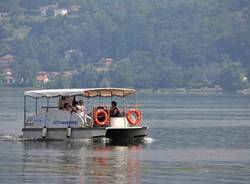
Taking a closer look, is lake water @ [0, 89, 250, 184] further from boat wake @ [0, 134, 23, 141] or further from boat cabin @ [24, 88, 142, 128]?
boat cabin @ [24, 88, 142, 128]

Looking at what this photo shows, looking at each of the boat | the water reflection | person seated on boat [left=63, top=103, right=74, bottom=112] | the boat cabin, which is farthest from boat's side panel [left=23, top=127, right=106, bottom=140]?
person seated on boat [left=63, top=103, right=74, bottom=112]

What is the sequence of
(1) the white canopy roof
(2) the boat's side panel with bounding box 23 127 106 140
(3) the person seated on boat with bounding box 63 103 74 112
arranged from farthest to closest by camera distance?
(1) the white canopy roof
(3) the person seated on boat with bounding box 63 103 74 112
(2) the boat's side panel with bounding box 23 127 106 140

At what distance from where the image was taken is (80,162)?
157 feet

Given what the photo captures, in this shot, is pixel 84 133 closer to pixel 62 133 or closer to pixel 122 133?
pixel 62 133

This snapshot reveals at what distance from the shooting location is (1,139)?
Result: 205ft

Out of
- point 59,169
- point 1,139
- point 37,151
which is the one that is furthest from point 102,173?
point 1,139

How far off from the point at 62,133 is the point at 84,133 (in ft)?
4.29

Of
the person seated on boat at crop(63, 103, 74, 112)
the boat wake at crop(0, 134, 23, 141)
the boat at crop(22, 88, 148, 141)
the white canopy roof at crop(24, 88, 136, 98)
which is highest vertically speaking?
the white canopy roof at crop(24, 88, 136, 98)

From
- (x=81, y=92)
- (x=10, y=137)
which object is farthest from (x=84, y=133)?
(x=10, y=137)

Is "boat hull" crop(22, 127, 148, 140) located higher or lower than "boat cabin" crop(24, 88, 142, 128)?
lower

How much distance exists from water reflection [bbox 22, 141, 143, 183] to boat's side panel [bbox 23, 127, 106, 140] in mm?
578

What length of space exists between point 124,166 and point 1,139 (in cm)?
1761

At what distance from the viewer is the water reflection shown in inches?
1645

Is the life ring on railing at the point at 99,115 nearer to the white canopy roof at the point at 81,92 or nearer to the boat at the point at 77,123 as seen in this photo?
the boat at the point at 77,123
